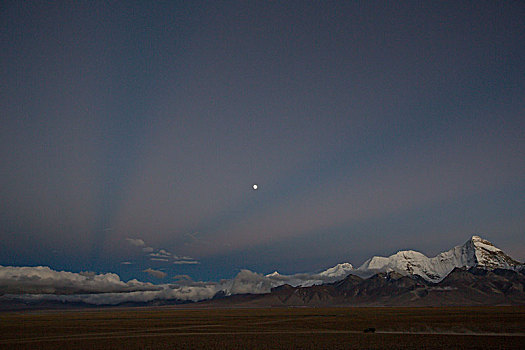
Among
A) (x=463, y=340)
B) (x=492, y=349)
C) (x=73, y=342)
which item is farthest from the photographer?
(x=73, y=342)

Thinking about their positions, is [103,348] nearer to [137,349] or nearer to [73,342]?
[137,349]

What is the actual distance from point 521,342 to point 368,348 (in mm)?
20207

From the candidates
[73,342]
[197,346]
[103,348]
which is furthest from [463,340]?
[73,342]

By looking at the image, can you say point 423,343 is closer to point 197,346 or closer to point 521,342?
point 521,342

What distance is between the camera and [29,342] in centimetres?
6612

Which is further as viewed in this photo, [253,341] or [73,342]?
[73,342]

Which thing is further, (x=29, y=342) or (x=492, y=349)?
(x=29, y=342)

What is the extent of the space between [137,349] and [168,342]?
6.93 metres

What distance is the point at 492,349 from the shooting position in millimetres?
48875

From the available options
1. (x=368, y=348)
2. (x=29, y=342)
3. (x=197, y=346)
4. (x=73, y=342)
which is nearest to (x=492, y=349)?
(x=368, y=348)

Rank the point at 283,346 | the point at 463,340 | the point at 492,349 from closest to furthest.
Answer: the point at 492,349, the point at 283,346, the point at 463,340

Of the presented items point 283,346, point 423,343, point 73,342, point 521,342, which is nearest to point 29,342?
point 73,342

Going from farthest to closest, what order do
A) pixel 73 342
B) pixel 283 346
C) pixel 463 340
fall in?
pixel 73 342, pixel 463 340, pixel 283 346

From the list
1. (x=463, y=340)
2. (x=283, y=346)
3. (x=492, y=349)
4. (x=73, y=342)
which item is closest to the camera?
(x=492, y=349)
